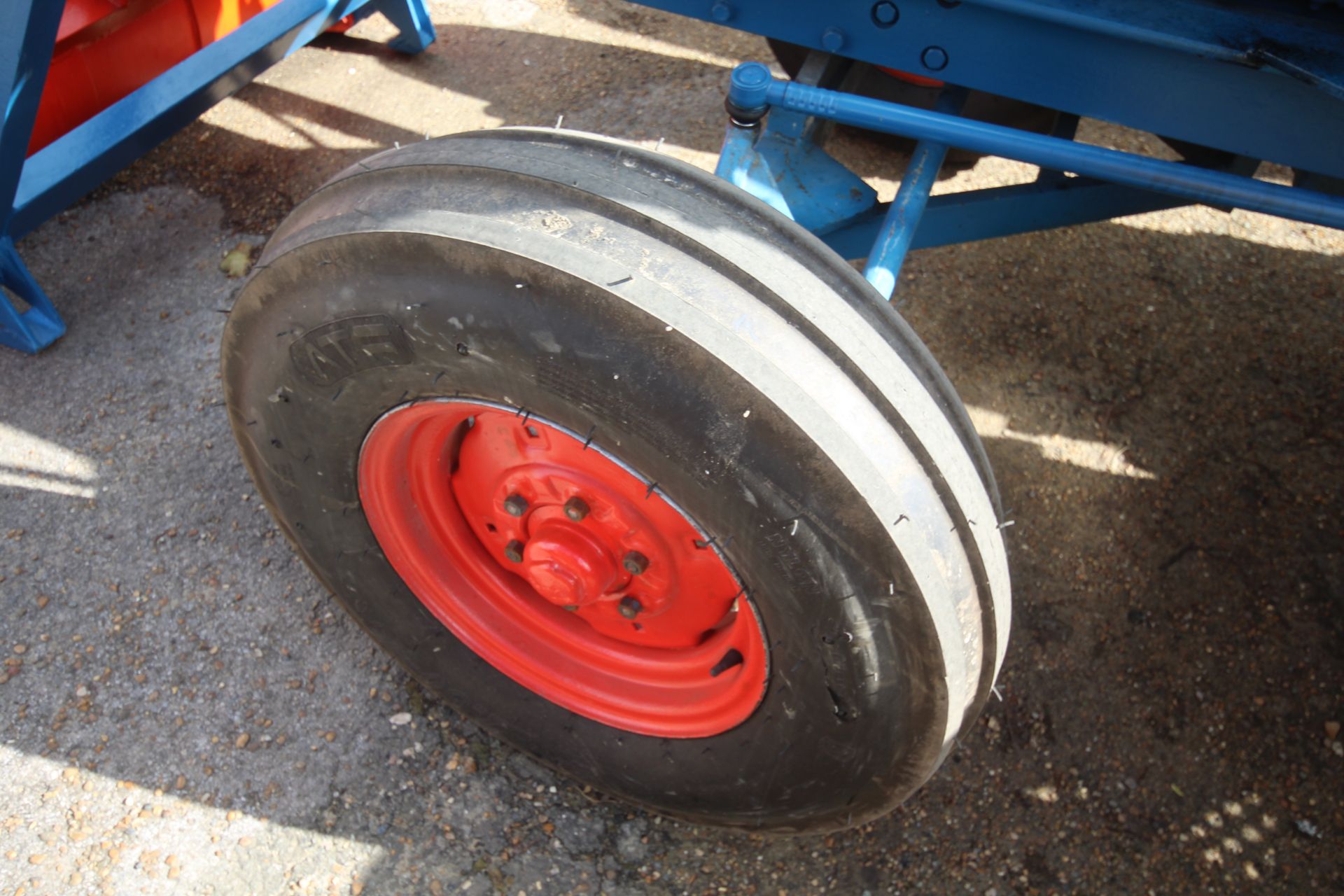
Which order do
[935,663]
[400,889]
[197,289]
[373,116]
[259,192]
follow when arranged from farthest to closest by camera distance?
[373,116] → [259,192] → [197,289] → [400,889] → [935,663]

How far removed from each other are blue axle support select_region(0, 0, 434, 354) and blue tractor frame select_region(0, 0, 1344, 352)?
1cm

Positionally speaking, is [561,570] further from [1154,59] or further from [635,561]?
[1154,59]

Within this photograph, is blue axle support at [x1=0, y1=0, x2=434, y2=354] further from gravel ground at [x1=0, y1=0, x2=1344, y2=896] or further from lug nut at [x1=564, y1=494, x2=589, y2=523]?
lug nut at [x1=564, y1=494, x2=589, y2=523]

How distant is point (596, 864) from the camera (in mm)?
2074

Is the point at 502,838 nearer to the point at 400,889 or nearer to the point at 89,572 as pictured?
the point at 400,889

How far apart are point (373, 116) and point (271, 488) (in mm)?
2316

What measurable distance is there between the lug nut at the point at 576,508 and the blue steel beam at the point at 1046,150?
0.85 meters

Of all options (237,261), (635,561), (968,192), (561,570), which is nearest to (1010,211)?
(968,192)

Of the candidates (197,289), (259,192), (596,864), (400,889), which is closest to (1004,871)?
(596,864)

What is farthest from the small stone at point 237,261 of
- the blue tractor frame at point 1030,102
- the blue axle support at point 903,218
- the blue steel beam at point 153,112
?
the blue axle support at point 903,218

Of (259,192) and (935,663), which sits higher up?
(935,663)

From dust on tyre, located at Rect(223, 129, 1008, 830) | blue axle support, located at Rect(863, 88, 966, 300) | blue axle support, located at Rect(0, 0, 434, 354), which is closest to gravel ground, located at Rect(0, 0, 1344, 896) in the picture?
blue axle support, located at Rect(0, 0, 434, 354)

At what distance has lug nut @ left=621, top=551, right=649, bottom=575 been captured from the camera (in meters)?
1.80

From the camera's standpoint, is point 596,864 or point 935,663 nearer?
point 935,663
